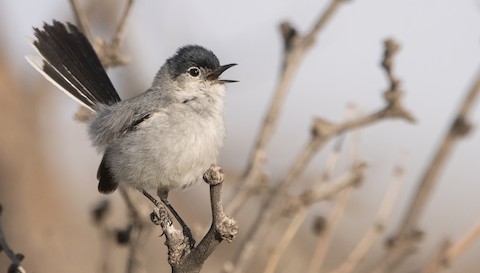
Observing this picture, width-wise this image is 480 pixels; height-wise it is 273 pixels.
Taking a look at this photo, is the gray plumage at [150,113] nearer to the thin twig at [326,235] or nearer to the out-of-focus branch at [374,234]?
the thin twig at [326,235]

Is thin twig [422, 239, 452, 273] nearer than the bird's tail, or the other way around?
thin twig [422, 239, 452, 273]

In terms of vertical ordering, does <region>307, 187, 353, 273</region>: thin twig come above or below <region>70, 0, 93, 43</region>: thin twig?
below

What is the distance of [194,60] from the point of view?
4137 millimetres

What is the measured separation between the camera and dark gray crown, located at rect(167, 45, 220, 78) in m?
4.12

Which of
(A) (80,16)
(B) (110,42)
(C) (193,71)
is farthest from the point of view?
(C) (193,71)

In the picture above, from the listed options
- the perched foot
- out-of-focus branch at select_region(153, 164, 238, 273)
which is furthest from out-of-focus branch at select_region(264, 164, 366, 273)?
out-of-focus branch at select_region(153, 164, 238, 273)

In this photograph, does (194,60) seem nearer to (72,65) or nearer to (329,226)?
(72,65)

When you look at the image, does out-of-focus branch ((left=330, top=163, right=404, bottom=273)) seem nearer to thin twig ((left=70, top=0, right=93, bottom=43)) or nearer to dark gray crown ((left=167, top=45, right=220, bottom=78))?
dark gray crown ((left=167, top=45, right=220, bottom=78))

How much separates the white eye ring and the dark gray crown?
0.02 meters

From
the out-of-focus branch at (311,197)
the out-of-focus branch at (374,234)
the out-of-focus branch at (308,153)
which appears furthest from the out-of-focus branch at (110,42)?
the out-of-focus branch at (374,234)

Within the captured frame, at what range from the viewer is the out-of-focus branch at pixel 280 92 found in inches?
150

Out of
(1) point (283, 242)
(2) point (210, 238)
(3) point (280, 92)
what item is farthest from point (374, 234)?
(2) point (210, 238)

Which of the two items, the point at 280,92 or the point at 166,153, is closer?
the point at 166,153

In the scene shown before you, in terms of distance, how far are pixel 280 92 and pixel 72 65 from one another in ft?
4.18
